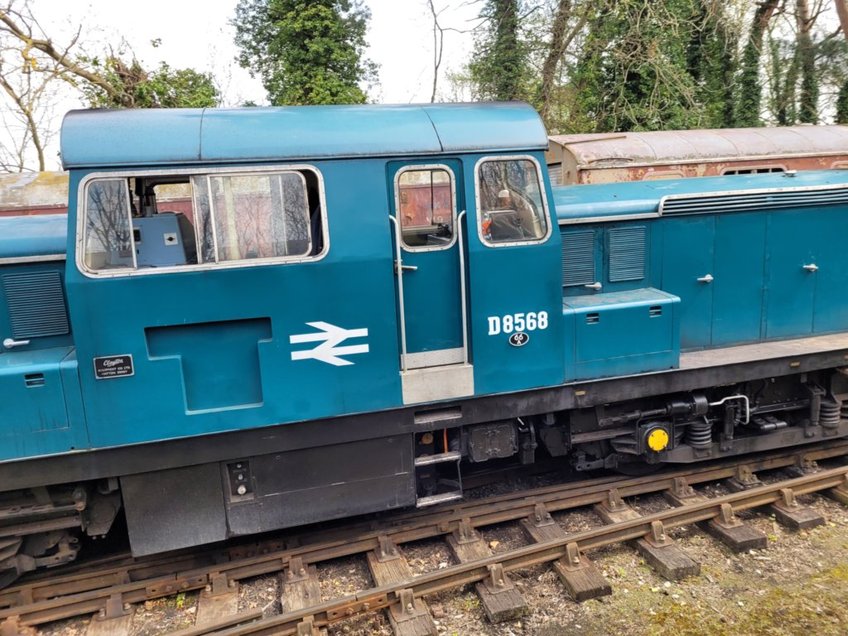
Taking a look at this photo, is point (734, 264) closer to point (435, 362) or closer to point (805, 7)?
point (435, 362)

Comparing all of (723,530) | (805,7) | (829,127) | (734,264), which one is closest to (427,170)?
Result: (734,264)

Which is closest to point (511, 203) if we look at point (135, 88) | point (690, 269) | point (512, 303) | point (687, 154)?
point (512, 303)

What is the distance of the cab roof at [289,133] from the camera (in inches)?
144

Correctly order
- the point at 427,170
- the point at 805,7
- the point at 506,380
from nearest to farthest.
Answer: the point at 427,170 → the point at 506,380 → the point at 805,7

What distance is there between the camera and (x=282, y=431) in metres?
4.13

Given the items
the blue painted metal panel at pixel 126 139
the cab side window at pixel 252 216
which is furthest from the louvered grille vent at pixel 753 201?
the blue painted metal panel at pixel 126 139

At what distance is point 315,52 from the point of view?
63.5 feet

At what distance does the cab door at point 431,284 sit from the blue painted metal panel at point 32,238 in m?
2.30

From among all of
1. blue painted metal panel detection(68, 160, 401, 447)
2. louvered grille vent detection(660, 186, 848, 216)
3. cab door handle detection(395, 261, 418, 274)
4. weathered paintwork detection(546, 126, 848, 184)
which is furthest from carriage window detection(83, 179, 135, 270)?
weathered paintwork detection(546, 126, 848, 184)

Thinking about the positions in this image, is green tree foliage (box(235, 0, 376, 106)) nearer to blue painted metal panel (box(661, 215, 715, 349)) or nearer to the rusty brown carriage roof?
the rusty brown carriage roof

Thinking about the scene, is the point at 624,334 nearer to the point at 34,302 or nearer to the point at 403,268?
the point at 403,268

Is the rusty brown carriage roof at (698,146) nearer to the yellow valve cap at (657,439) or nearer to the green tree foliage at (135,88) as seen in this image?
the yellow valve cap at (657,439)

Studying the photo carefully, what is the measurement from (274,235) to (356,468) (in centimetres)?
178

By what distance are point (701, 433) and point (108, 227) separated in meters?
5.02
